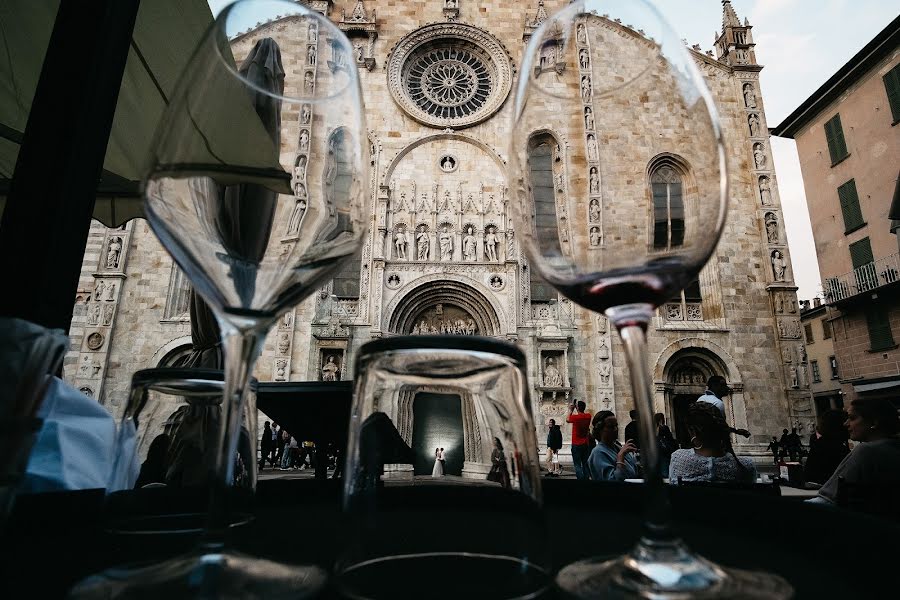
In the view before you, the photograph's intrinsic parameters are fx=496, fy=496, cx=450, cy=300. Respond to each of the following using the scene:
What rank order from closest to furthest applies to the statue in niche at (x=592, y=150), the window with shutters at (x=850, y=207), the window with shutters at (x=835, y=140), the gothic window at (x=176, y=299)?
1. the statue in niche at (x=592, y=150)
2. the gothic window at (x=176, y=299)
3. the window with shutters at (x=850, y=207)
4. the window with shutters at (x=835, y=140)

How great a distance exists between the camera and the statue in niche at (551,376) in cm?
1031

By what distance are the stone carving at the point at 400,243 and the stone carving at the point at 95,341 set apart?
641cm

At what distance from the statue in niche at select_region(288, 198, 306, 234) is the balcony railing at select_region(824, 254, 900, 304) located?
14948mm

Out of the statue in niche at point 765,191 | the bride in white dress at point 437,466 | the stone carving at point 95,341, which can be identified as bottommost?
the bride in white dress at point 437,466

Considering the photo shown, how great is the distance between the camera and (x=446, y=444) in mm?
524

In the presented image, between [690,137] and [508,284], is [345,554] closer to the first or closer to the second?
[690,137]

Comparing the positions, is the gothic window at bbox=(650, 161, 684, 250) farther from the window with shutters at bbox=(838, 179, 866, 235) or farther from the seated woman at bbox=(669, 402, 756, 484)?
the window with shutters at bbox=(838, 179, 866, 235)

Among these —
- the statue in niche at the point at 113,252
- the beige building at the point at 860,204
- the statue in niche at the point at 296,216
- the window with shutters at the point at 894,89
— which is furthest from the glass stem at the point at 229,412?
the window with shutters at the point at 894,89

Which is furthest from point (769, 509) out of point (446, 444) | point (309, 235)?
point (309, 235)

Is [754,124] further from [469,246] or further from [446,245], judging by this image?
[446,245]

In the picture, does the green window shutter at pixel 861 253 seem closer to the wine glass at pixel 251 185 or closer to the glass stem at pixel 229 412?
the wine glass at pixel 251 185

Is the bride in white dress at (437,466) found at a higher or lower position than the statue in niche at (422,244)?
lower

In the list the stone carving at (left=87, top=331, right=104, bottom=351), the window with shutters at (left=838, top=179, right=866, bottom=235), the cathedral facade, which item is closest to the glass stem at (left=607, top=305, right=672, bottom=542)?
the cathedral facade

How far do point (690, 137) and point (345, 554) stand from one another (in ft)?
1.74
